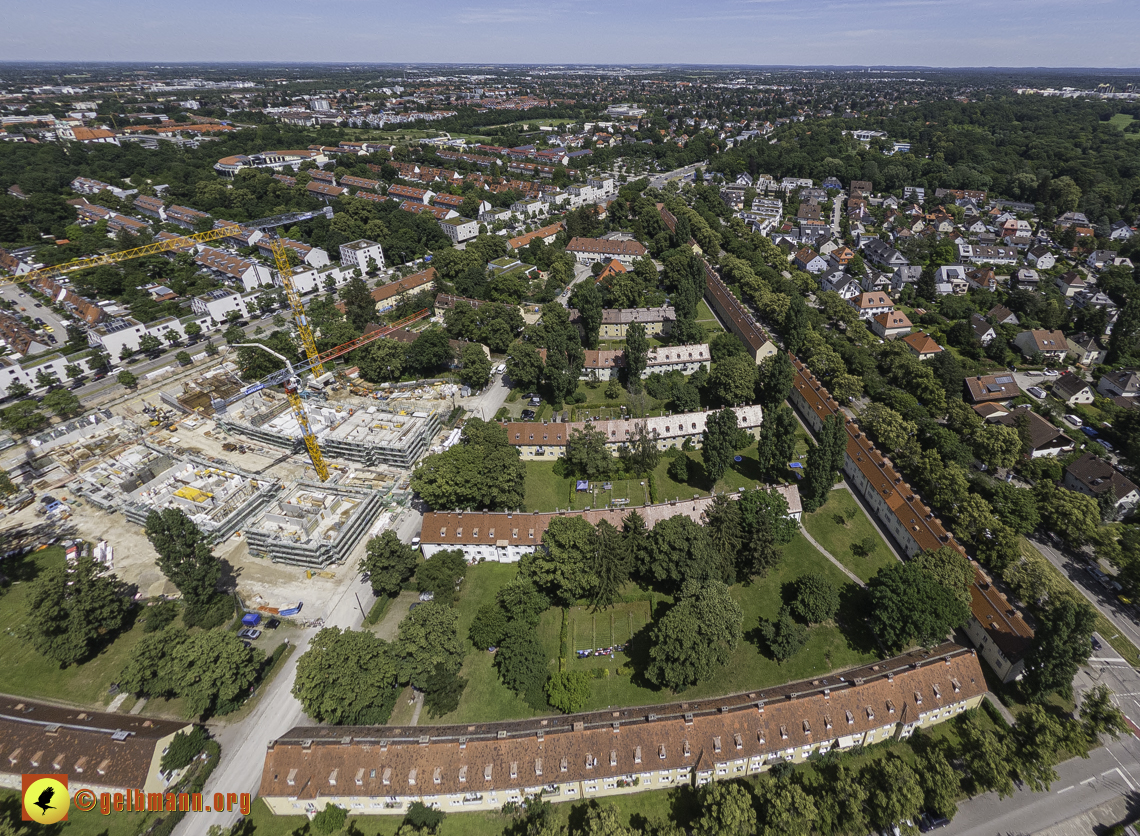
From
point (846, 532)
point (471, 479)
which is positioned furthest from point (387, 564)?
point (846, 532)

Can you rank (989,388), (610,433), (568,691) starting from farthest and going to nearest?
(989,388) → (610,433) → (568,691)

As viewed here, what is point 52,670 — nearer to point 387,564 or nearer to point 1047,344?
point 387,564

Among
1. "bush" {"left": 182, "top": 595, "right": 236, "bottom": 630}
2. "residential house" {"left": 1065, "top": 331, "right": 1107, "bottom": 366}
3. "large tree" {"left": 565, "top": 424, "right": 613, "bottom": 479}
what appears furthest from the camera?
"residential house" {"left": 1065, "top": 331, "right": 1107, "bottom": 366}

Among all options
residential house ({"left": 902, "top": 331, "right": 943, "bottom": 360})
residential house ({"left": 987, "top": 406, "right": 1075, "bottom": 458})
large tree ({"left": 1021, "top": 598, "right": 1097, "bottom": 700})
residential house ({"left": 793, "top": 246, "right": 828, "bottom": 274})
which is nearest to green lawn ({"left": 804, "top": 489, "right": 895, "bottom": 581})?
large tree ({"left": 1021, "top": 598, "right": 1097, "bottom": 700})

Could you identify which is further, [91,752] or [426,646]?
[426,646]

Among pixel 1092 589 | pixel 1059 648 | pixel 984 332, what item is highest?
pixel 984 332

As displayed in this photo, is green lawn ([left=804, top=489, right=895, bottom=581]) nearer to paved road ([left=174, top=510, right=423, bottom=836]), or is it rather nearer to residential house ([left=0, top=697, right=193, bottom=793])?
paved road ([left=174, top=510, right=423, bottom=836])

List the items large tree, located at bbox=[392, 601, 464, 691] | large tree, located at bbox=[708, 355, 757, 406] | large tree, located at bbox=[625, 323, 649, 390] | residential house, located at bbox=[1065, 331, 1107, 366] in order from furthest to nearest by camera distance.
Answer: residential house, located at bbox=[1065, 331, 1107, 366] < large tree, located at bbox=[625, 323, 649, 390] < large tree, located at bbox=[708, 355, 757, 406] < large tree, located at bbox=[392, 601, 464, 691]
